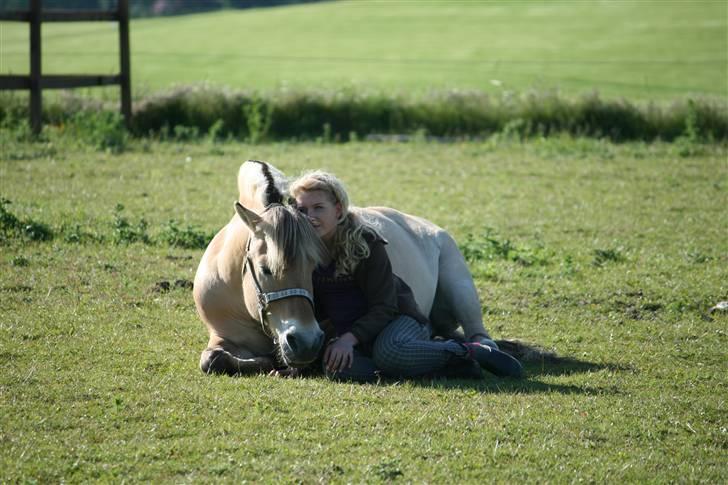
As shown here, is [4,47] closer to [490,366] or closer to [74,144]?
[74,144]

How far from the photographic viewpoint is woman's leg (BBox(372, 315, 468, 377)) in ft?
20.1

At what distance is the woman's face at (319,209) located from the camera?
6.07 meters

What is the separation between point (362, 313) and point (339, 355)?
427 mm

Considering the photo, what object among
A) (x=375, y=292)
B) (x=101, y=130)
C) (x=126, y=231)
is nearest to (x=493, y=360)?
(x=375, y=292)

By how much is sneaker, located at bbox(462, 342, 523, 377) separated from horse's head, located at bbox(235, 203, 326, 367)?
1.16 meters

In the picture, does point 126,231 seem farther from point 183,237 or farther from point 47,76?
point 47,76

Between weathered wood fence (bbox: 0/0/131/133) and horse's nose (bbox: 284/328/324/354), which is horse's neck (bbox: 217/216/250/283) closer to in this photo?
horse's nose (bbox: 284/328/324/354)

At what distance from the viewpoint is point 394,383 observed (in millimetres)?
6082

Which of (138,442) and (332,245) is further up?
(332,245)

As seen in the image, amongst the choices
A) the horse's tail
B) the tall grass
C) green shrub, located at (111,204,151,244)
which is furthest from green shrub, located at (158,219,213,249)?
the tall grass

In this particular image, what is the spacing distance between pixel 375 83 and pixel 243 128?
12.1m

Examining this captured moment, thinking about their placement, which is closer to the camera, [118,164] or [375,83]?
[118,164]

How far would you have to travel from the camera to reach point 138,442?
15.9 ft

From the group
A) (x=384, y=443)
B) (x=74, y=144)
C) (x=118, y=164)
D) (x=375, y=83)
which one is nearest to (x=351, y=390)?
(x=384, y=443)
